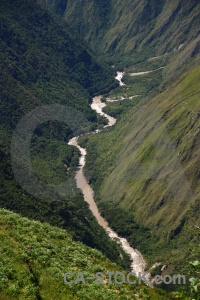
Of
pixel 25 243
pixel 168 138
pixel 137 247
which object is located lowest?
pixel 25 243

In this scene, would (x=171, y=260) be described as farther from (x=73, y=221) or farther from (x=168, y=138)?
(x=168, y=138)

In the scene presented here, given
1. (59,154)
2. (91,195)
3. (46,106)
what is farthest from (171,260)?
(46,106)

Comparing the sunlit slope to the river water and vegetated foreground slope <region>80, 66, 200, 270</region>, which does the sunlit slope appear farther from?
the river water

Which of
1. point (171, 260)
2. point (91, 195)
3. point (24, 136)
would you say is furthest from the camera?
point (24, 136)

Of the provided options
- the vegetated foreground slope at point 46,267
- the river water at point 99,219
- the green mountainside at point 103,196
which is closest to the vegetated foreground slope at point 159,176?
the green mountainside at point 103,196

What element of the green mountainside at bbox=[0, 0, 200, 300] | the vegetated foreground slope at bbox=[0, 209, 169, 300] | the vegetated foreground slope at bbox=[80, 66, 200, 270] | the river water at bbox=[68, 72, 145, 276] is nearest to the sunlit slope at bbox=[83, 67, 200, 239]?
the vegetated foreground slope at bbox=[80, 66, 200, 270]

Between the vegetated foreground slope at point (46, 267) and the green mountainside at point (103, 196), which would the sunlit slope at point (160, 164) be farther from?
the vegetated foreground slope at point (46, 267)

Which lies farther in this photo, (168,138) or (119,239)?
(168,138)

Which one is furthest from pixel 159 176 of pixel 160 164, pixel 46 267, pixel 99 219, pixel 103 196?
pixel 46 267
